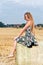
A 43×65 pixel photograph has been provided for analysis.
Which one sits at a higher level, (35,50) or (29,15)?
(29,15)

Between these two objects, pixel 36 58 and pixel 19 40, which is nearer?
pixel 36 58

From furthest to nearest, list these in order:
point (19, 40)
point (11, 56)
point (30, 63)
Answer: point (11, 56)
point (19, 40)
point (30, 63)

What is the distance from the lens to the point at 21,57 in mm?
8789

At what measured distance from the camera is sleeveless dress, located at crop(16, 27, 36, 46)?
29.1ft

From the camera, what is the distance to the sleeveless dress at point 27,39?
8.86 m

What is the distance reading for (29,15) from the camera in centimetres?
977

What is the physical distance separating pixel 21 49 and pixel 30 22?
4.03 feet

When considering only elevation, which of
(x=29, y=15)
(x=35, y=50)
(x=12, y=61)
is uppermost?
(x=29, y=15)

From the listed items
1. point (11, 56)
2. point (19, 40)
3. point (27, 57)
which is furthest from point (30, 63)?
point (11, 56)

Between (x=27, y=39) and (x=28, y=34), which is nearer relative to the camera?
(x=27, y=39)

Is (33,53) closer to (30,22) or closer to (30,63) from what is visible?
(30,63)

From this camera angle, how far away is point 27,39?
9000 mm

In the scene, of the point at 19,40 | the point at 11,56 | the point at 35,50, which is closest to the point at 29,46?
the point at 35,50

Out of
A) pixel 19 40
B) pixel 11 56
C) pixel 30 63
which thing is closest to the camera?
pixel 30 63
